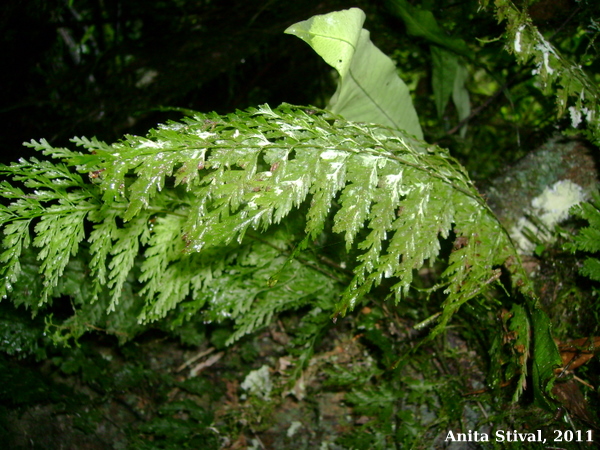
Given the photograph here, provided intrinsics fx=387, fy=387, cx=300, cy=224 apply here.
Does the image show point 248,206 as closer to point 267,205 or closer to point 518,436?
point 267,205

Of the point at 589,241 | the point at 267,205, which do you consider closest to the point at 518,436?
the point at 589,241

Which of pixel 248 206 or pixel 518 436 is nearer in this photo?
pixel 248 206

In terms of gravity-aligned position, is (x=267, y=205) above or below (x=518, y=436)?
above

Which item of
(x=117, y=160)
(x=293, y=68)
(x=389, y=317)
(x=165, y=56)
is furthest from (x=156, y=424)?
(x=293, y=68)

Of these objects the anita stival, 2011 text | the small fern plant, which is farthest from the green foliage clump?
the anita stival, 2011 text

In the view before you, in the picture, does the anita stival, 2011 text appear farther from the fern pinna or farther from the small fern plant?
the fern pinna

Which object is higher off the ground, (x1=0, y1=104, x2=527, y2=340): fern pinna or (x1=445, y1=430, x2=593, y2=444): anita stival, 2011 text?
(x1=0, y1=104, x2=527, y2=340): fern pinna

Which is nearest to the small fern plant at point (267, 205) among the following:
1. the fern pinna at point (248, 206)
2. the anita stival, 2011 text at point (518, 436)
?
the fern pinna at point (248, 206)

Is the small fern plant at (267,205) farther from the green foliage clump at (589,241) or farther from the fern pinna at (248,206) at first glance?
the green foliage clump at (589,241)

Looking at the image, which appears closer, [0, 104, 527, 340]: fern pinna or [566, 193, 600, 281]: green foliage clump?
[0, 104, 527, 340]: fern pinna
